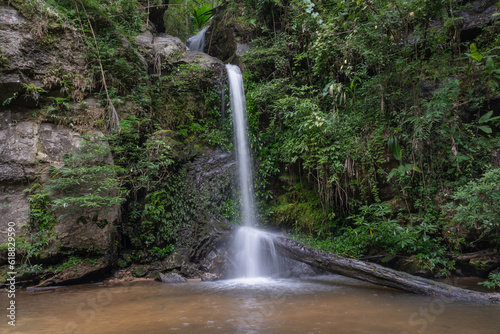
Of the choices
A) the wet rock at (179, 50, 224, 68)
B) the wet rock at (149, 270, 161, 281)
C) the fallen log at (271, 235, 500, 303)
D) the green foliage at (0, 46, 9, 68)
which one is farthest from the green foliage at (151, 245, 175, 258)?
the wet rock at (179, 50, 224, 68)

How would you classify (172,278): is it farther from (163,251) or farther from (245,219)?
(245,219)


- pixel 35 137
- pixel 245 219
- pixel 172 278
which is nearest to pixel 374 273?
pixel 245 219

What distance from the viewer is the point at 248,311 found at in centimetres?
363

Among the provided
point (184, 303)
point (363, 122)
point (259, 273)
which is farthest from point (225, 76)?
point (184, 303)

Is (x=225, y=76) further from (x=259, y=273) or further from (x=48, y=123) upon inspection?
(x=259, y=273)

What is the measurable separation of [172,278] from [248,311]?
9.62 feet

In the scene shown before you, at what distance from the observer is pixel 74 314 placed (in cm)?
361

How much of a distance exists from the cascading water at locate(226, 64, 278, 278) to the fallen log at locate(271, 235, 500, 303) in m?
0.44

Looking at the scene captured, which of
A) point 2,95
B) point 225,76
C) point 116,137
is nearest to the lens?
point 2,95

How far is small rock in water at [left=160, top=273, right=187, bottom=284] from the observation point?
5.90 metres

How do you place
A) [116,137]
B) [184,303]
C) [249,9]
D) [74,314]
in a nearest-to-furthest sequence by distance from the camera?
[74,314], [184,303], [116,137], [249,9]

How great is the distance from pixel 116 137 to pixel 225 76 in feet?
15.0

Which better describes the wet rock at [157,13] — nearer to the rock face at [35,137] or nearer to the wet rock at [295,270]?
the rock face at [35,137]

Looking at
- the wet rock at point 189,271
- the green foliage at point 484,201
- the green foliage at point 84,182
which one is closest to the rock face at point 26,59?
the green foliage at point 84,182
